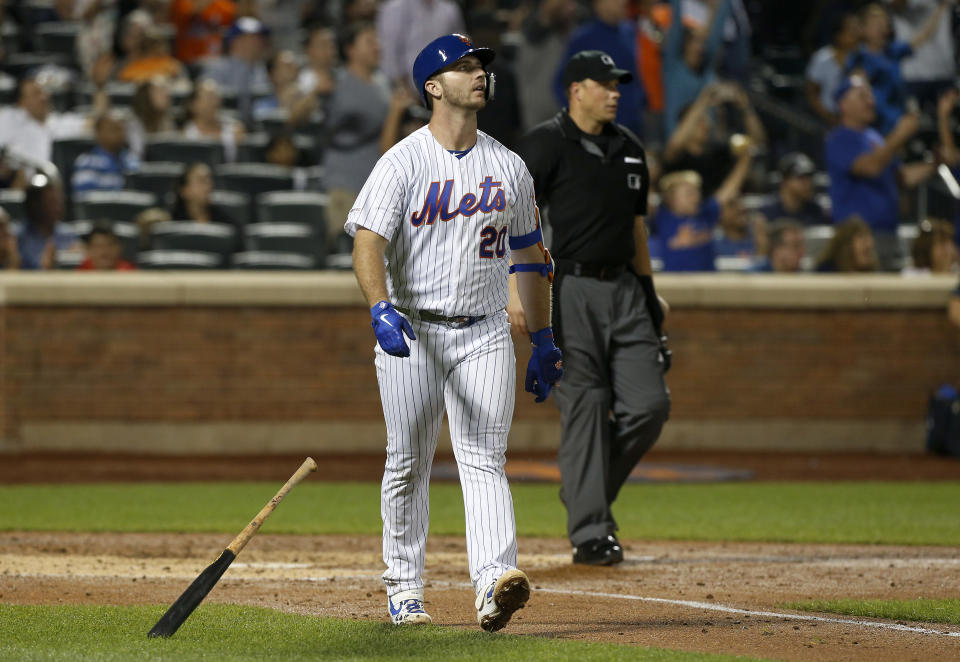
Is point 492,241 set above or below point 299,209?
above

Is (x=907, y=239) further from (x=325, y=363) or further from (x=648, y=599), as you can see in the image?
(x=648, y=599)

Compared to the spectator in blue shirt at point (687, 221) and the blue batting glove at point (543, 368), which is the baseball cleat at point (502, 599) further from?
the spectator in blue shirt at point (687, 221)

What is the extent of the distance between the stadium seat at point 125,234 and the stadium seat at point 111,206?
4.7 inches

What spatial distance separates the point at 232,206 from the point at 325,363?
180cm

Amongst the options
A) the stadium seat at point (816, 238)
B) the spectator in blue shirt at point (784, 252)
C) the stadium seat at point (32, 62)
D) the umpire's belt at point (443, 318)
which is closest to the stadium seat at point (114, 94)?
the stadium seat at point (32, 62)

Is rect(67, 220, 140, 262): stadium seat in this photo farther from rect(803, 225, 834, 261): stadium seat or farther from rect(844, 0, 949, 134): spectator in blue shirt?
rect(844, 0, 949, 134): spectator in blue shirt

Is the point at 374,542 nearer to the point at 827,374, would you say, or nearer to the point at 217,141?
the point at 827,374

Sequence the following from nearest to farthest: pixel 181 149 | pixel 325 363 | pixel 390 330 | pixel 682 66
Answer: pixel 390 330 → pixel 325 363 → pixel 181 149 → pixel 682 66

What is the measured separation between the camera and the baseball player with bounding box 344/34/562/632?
511 cm

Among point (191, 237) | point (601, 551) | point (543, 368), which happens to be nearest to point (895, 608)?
point (601, 551)

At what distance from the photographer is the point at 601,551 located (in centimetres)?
724

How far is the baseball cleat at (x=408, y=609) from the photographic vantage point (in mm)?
5320

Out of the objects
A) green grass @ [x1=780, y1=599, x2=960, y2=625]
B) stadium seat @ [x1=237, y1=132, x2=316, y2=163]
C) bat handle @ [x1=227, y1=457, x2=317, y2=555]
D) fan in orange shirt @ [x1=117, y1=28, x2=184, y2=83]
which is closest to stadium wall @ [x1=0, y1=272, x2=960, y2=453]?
stadium seat @ [x1=237, y1=132, x2=316, y2=163]

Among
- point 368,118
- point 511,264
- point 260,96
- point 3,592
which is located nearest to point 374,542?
point 3,592
